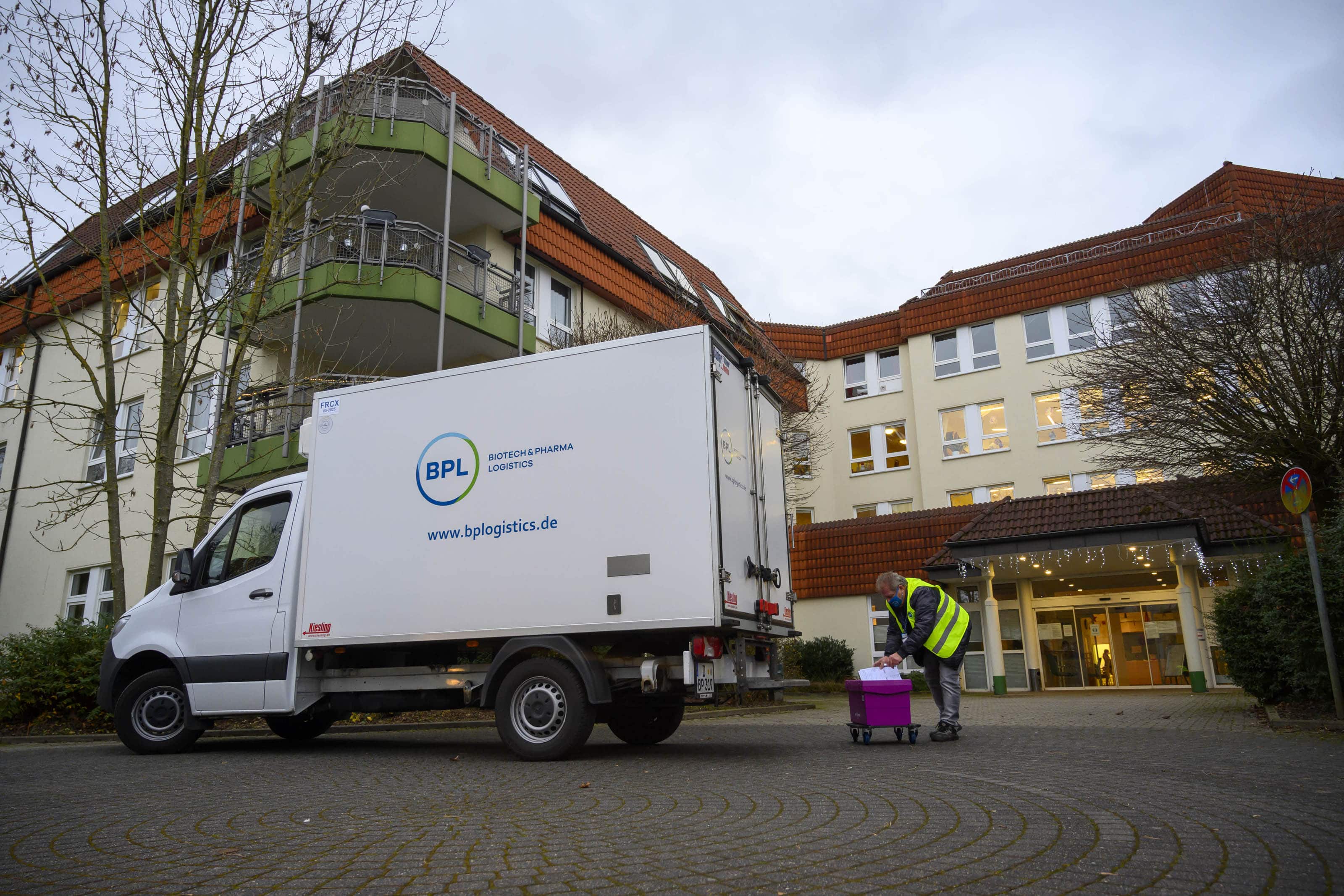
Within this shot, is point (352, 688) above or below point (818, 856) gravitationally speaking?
above

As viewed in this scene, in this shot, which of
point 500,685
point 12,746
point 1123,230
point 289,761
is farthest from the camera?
point 1123,230

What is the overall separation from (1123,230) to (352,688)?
121 ft

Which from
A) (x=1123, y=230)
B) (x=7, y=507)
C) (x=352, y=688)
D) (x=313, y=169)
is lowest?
(x=352, y=688)

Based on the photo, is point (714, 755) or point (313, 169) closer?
point (714, 755)

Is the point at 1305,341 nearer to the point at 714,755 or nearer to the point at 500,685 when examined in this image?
the point at 714,755

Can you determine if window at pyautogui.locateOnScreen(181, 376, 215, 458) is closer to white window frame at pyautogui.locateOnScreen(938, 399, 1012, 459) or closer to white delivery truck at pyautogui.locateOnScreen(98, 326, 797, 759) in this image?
white delivery truck at pyautogui.locateOnScreen(98, 326, 797, 759)

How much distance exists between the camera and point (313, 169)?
13711 mm

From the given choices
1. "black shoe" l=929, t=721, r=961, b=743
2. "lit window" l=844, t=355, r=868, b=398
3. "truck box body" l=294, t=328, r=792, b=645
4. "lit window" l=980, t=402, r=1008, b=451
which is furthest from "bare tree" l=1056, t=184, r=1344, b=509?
"lit window" l=844, t=355, r=868, b=398

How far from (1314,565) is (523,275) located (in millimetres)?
13708

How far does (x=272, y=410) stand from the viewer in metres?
17.5

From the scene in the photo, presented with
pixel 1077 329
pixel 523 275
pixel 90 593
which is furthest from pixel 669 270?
pixel 90 593

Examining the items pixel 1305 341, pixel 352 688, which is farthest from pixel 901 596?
pixel 1305 341

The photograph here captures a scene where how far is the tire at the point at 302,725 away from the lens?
33.3ft

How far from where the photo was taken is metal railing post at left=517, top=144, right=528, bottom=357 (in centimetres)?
1794
